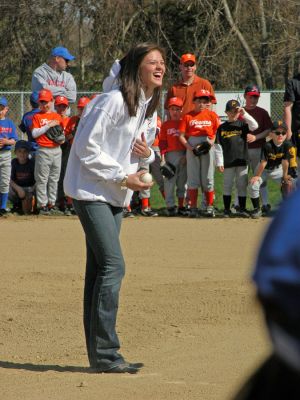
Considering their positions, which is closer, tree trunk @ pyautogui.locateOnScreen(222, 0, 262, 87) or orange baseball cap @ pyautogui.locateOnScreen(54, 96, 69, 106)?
orange baseball cap @ pyautogui.locateOnScreen(54, 96, 69, 106)

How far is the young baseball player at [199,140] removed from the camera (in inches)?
507

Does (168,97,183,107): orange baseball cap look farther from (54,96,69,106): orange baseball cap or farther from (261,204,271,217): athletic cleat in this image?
(261,204,271,217): athletic cleat

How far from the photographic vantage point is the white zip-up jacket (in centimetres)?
526

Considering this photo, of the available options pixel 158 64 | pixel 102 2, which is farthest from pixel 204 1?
pixel 158 64

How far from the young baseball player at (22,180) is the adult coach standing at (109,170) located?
8325 millimetres

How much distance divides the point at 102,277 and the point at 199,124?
25.2 ft

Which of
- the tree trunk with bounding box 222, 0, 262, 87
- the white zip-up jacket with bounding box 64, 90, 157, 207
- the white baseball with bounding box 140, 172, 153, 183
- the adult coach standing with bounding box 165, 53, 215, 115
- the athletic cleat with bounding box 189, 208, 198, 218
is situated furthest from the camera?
the tree trunk with bounding box 222, 0, 262, 87

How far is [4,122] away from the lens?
543 inches

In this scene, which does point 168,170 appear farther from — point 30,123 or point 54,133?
point 30,123

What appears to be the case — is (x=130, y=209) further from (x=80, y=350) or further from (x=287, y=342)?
(x=287, y=342)

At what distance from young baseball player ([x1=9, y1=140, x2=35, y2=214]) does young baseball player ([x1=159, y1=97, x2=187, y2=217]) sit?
2.04 m

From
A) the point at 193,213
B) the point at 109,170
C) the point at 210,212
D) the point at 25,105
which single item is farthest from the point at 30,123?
the point at 109,170

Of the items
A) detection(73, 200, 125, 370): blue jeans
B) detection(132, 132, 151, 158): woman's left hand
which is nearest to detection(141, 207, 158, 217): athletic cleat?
detection(73, 200, 125, 370): blue jeans

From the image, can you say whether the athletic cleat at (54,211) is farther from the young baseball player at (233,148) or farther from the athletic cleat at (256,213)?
the athletic cleat at (256,213)
